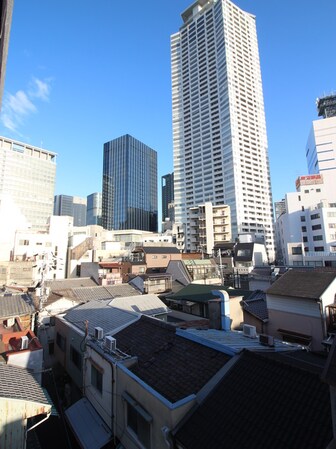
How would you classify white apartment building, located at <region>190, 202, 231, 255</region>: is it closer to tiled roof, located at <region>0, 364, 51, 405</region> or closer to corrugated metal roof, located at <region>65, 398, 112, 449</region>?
corrugated metal roof, located at <region>65, 398, 112, 449</region>

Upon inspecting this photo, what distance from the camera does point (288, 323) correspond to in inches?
770

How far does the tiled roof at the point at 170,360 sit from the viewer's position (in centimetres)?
814

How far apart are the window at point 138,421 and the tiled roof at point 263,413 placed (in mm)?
1654

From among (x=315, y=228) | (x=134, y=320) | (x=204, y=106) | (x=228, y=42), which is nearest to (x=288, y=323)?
(x=134, y=320)

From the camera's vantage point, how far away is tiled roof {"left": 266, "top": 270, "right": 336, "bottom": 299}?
1867cm

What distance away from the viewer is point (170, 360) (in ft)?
31.4

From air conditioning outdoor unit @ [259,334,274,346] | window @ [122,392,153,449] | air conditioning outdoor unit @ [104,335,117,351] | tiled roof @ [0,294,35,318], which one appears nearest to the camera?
window @ [122,392,153,449]

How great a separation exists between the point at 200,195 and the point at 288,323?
117 meters

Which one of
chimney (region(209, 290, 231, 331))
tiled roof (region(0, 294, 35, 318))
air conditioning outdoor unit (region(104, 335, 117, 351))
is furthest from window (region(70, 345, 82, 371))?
chimney (region(209, 290, 231, 331))

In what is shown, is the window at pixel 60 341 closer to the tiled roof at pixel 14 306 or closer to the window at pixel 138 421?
the tiled roof at pixel 14 306

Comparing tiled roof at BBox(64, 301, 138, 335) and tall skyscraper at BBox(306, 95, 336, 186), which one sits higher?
tall skyscraper at BBox(306, 95, 336, 186)

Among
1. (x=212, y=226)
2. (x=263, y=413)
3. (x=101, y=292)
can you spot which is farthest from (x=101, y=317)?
(x=212, y=226)

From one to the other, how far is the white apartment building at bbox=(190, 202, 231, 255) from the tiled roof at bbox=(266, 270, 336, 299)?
74197 millimetres

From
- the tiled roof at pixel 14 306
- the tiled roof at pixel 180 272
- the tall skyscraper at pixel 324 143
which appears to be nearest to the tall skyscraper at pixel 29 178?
the tiled roof at pixel 180 272
